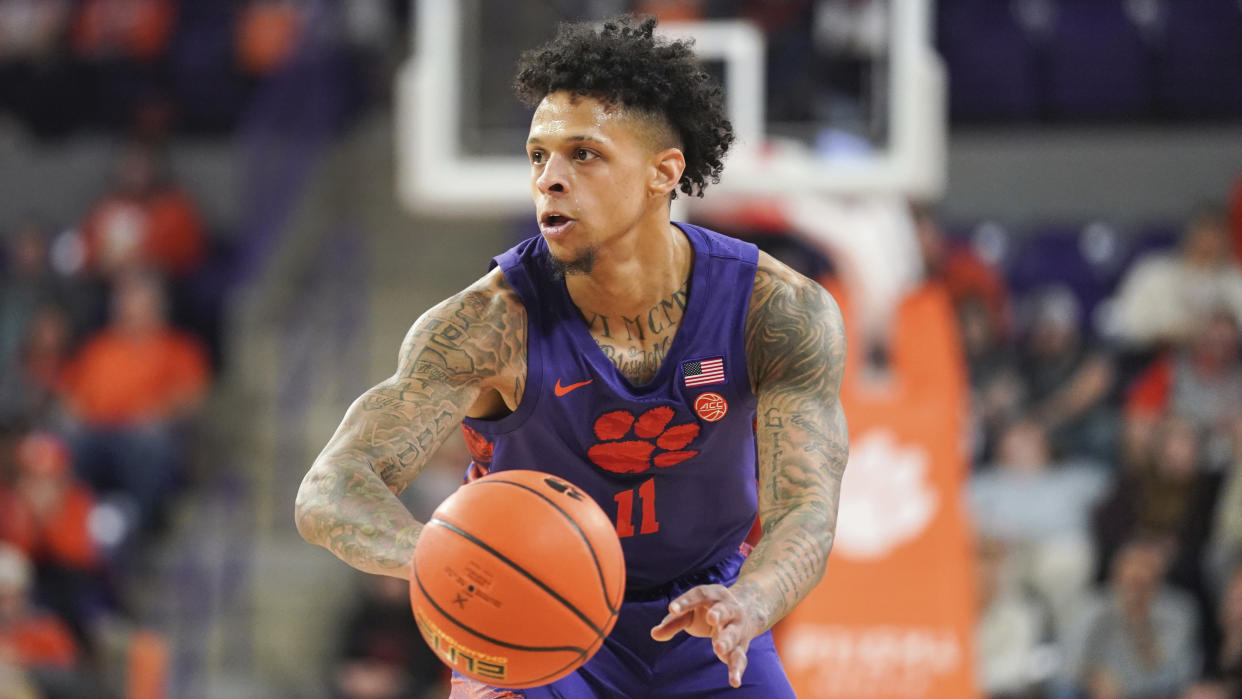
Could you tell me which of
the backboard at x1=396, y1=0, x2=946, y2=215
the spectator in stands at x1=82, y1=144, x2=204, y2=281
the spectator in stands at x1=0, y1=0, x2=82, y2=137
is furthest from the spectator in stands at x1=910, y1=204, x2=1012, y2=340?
the spectator in stands at x1=0, y1=0, x2=82, y2=137

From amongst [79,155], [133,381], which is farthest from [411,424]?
[79,155]

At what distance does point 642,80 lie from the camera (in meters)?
3.92

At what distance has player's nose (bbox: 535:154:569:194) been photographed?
383 cm

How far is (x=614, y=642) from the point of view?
409 centimetres

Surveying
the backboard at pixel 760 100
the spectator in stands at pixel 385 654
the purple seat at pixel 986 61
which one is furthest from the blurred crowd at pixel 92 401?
the purple seat at pixel 986 61

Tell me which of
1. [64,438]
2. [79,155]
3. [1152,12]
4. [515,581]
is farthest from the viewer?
[79,155]

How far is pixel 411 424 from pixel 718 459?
852mm

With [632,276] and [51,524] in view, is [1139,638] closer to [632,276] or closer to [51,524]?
[632,276]

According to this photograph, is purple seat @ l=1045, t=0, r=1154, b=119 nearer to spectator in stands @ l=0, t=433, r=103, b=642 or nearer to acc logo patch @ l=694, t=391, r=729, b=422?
spectator in stands @ l=0, t=433, r=103, b=642

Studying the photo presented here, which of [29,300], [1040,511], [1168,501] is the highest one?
[29,300]

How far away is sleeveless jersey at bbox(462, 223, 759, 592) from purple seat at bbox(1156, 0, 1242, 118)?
8.61 meters

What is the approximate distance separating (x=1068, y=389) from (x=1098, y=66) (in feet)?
10.6

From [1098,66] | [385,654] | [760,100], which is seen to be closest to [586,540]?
[760,100]

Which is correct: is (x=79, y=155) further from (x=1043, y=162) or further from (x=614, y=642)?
(x=614, y=642)
